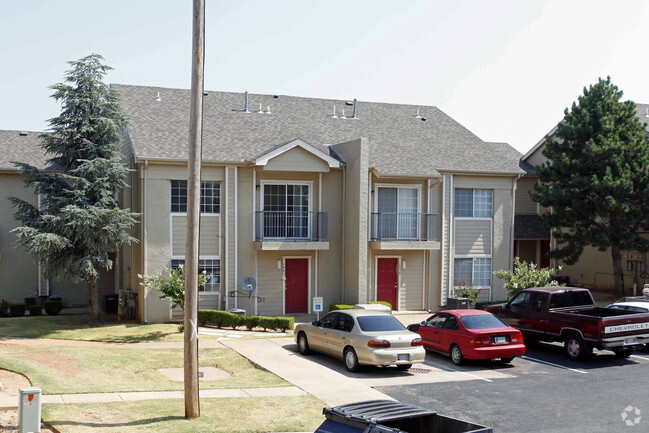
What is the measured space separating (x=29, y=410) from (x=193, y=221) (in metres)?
3.83

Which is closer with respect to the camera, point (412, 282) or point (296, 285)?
point (296, 285)

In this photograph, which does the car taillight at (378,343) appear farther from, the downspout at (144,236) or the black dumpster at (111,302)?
the black dumpster at (111,302)

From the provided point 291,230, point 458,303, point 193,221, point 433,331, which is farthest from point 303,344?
point 458,303

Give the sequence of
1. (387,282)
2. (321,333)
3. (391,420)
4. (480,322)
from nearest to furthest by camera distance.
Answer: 1. (391,420)
2. (480,322)
3. (321,333)
4. (387,282)

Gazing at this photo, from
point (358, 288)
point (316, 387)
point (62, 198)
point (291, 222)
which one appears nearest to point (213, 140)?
point (291, 222)

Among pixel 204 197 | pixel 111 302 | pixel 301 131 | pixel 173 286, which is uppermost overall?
pixel 301 131

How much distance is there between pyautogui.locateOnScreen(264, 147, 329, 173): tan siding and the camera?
24297 mm

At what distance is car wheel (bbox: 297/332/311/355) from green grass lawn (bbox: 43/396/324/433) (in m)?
5.15

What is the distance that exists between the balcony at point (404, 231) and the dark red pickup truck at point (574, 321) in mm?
5512

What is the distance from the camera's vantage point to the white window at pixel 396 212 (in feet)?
85.5

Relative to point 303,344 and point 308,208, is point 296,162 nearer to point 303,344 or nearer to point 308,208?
point 308,208

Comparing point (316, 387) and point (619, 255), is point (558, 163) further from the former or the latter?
point (316, 387)

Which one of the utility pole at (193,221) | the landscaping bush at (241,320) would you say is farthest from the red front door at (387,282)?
the utility pole at (193,221)

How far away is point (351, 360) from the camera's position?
1585 cm
